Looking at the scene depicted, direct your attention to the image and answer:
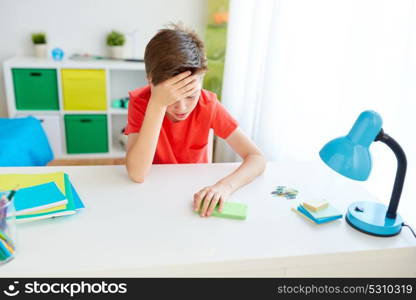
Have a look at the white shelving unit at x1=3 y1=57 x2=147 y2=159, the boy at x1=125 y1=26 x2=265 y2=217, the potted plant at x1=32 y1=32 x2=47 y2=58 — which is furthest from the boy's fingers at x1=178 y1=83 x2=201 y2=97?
the potted plant at x1=32 y1=32 x2=47 y2=58

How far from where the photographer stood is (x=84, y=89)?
2838mm

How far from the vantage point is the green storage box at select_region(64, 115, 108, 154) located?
2916 millimetres

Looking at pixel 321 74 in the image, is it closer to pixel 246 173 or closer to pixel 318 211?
pixel 246 173

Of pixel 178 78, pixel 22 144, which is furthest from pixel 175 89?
pixel 22 144

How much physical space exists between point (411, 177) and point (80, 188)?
101 cm

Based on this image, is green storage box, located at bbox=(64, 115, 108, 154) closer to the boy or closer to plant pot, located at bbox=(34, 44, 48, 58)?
plant pot, located at bbox=(34, 44, 48, 58)

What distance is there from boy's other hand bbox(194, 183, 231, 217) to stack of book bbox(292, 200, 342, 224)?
7.6 inches

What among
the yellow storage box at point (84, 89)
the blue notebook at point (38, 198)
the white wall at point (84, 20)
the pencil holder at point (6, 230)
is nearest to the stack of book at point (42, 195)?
the blue notebook at point (38, 198)

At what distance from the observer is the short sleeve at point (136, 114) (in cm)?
132

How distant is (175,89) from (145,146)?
20 centimetres

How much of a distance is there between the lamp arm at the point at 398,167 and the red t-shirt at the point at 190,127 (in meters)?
0.61

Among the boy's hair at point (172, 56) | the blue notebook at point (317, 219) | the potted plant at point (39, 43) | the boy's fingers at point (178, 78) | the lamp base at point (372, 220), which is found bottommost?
the blue notebook at point (317, 219)

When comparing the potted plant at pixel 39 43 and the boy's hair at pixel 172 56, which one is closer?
the boy's hair at pixel 172 56

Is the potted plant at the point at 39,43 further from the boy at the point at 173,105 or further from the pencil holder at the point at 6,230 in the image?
the pencil holder at the point at 6,230
